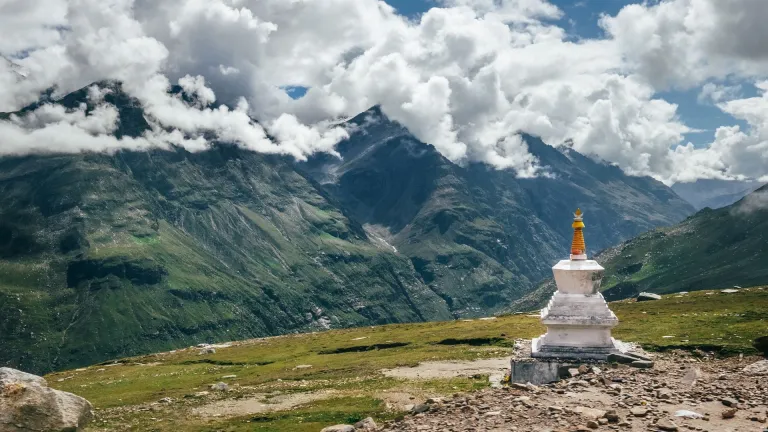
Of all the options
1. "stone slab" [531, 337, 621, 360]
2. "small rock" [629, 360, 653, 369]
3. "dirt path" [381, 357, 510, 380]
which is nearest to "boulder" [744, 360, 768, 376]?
"small rock" [629, 360, 653, 369]

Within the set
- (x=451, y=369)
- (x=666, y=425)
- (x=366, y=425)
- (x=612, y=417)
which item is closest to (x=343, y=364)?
(x=451, y=369)

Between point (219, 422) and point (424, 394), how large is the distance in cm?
1231

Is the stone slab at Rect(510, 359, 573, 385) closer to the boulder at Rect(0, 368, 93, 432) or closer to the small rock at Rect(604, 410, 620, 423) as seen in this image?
the small rock at Rect(604, 410, 620, 423)

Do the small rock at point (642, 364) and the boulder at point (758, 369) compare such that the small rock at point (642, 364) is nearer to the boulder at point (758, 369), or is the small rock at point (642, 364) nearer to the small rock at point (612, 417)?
the boulder at point (758, 369)

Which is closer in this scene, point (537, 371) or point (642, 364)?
point (642, 364)

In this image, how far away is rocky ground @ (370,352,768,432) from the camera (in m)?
21.5

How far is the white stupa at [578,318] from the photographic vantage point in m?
37.0

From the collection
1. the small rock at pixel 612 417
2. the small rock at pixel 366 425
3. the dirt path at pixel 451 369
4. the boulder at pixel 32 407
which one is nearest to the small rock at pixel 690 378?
the small rock at pixel 612 417

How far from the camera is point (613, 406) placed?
2408 centimetres

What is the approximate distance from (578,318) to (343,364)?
3382 centimetres

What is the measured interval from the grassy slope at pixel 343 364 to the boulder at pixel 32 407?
4.06m

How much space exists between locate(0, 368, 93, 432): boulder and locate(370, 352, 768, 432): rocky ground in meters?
18.1

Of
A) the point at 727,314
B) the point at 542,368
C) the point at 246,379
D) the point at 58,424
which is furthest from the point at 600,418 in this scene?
the point at 727,314

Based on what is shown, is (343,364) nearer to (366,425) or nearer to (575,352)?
(575,352)
